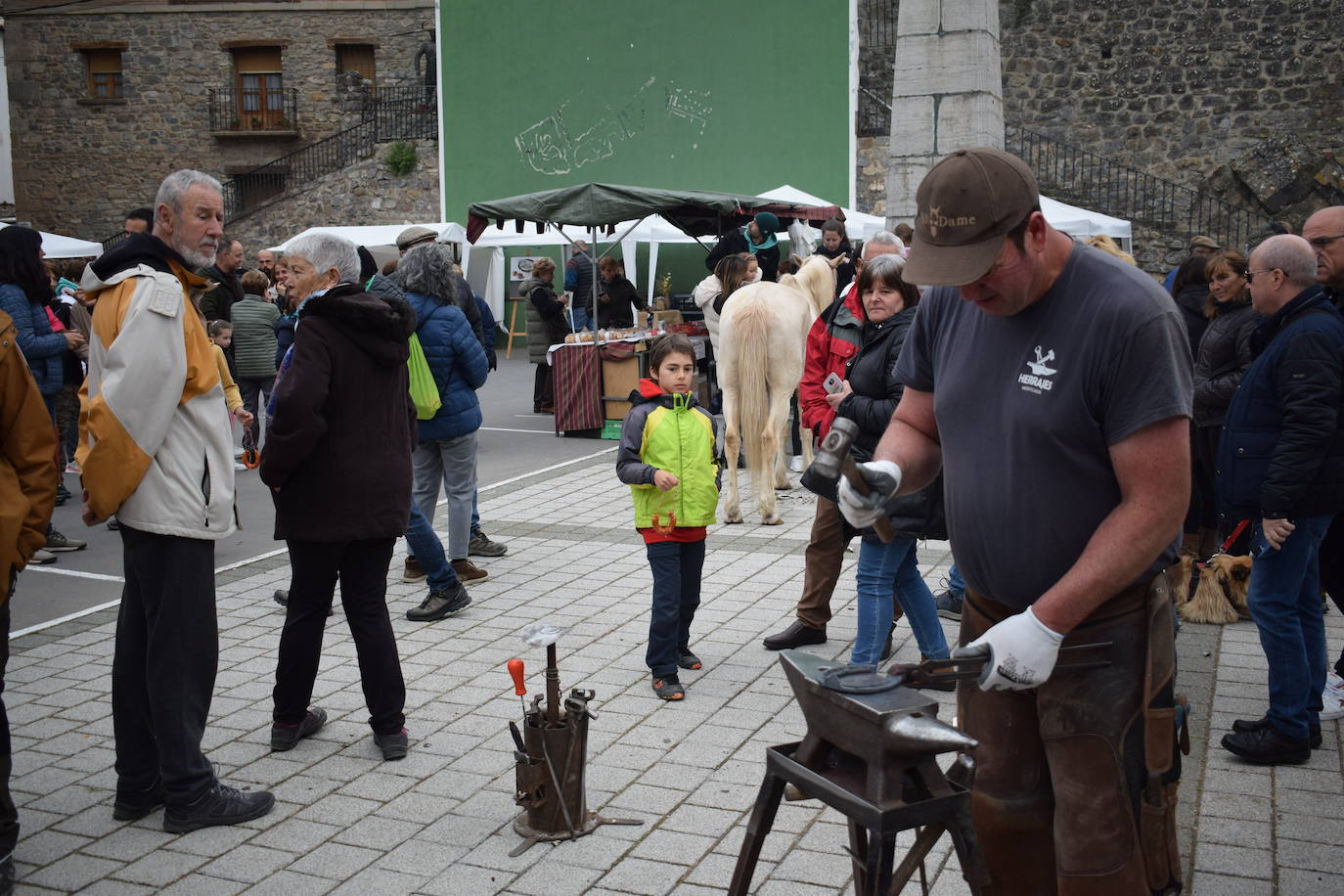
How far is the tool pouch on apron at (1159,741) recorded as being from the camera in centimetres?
273

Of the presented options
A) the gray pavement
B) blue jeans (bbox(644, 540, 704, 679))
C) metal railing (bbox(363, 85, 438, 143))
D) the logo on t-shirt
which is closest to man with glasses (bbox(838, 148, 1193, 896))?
the logo on t-shirt

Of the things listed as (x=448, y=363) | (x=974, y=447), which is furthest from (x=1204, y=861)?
(x=448, y=363)

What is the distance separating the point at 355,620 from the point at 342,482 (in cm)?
53

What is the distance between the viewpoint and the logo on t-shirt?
8.64 feet

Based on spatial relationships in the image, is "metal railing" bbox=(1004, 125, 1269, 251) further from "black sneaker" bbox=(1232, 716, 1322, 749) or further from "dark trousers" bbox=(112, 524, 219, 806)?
"dark trousers" bbox=(112, 524, 219, 806)

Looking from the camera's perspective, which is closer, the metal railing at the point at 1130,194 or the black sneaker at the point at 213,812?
the black sneaker at the point at 213,812

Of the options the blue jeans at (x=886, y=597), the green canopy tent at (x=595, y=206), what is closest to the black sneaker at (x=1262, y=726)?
the blue jeans at (x=886, y=597)

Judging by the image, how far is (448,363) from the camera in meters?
6.91

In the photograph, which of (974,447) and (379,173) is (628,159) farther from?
(974,447)

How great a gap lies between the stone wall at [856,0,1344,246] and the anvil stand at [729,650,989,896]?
20182mm

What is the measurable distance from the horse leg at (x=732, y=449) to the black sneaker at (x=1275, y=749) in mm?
4618

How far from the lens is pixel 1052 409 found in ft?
8.59

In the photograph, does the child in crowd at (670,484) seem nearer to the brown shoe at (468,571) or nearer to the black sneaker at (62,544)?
the brown shoe at (468,571)

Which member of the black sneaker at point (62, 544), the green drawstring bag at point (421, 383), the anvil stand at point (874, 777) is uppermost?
the green drawstring bag at point (421, 383)
